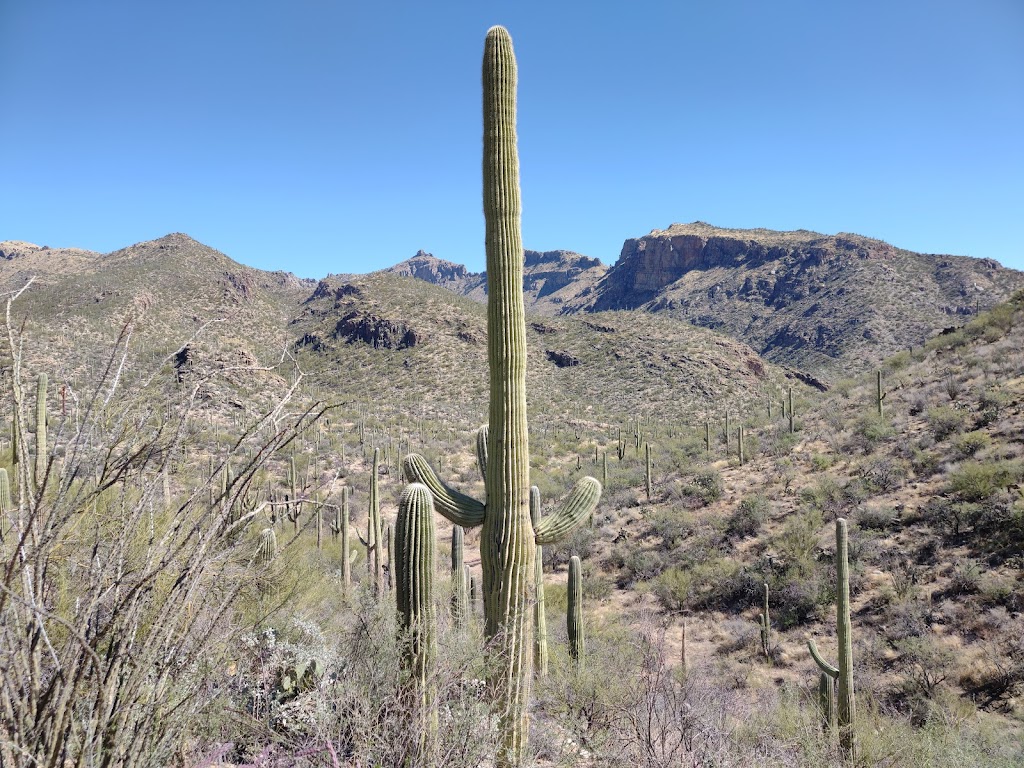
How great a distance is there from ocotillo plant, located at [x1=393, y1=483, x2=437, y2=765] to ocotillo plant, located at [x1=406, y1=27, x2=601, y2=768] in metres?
0.29

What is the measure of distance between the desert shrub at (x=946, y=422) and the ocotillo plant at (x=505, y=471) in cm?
1426

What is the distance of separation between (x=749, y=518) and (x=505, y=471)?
12.5 m

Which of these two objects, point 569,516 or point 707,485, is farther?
point 707,485

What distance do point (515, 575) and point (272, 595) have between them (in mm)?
4280

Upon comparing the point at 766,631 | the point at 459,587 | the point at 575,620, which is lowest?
the point at 766,631

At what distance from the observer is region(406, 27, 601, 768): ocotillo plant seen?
5141 millimetres

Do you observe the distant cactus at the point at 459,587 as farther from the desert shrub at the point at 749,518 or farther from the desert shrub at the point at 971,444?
the desert shrub at the point at 971,444

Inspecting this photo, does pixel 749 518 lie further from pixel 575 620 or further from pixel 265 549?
pixel 265 549

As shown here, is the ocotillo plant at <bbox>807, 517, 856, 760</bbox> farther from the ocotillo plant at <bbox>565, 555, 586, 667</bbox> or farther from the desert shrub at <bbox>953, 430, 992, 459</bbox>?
the desert shrub at <bbox>953, 430, 992, 459</bbox>

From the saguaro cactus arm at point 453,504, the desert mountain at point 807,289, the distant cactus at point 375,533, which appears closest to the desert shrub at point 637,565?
the distant cactus at point 375,533

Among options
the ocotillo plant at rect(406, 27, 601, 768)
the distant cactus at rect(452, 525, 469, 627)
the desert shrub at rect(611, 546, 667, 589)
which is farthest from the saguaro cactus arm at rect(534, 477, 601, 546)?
the desert shrub at rect(611, 546, 667, 589)

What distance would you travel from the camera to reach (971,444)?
13820mm

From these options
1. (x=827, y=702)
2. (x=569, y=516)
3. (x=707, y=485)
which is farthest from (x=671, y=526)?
(x=569, y=516)

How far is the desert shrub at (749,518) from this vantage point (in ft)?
50.3
